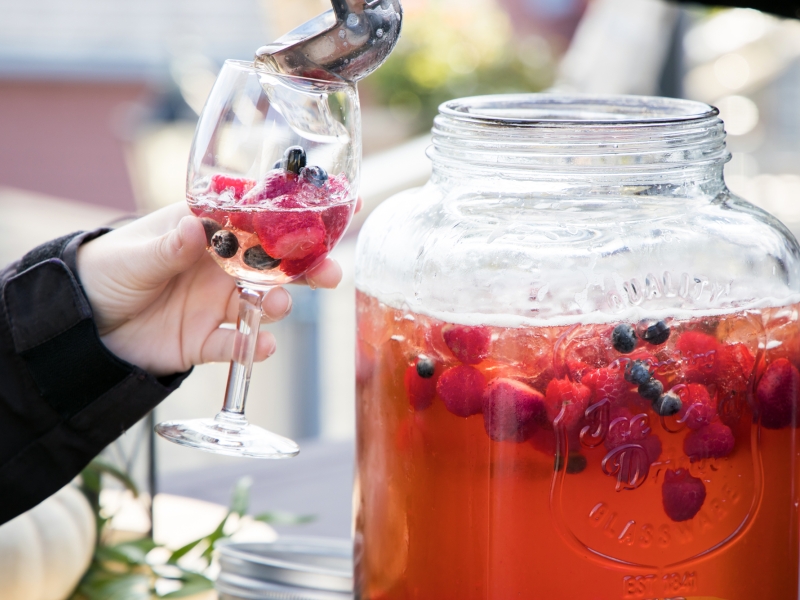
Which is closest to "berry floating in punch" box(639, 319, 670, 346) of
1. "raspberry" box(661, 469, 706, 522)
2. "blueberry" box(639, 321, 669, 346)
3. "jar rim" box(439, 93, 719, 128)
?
"blueberry" box(639, 321, 669, 346)

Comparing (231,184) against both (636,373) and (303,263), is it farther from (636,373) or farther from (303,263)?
(636,373)

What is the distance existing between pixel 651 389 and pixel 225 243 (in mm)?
348

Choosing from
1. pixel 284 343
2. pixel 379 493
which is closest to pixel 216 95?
pixel 379 493

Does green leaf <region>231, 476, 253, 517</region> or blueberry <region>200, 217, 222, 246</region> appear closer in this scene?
blueberry <region>200, 217, 222, 246</region>

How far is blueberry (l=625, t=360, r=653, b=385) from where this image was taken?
0.68 meters

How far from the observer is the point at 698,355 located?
0.70m

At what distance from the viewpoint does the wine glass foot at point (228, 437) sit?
0.72 meters

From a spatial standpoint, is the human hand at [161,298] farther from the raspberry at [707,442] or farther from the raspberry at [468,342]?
the raspberry at [707,442]

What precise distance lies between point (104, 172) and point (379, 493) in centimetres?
644

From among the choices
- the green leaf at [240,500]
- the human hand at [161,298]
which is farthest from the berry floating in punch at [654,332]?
the green leaf at [240,500]

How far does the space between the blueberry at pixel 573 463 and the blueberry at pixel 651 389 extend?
0.22 feet

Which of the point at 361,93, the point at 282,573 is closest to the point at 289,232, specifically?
the point at 282,573

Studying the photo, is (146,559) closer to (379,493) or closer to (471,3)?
(379,493)

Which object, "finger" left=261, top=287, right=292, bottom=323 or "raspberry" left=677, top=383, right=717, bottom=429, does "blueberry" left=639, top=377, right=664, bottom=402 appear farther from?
"finger" left=261, top=287, right=292, bottom=323
